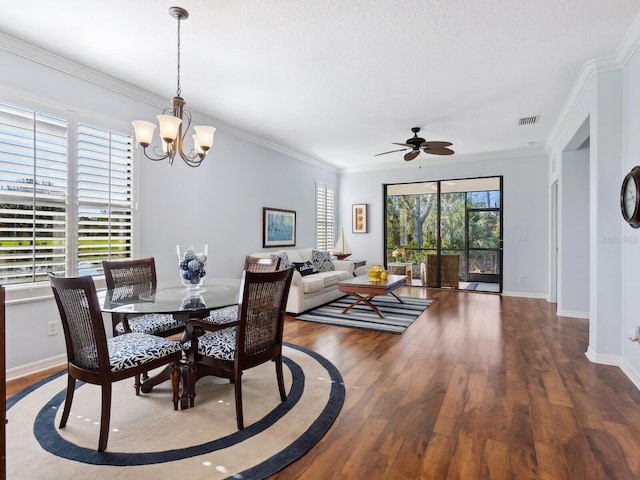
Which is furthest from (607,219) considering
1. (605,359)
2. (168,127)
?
(168,127)

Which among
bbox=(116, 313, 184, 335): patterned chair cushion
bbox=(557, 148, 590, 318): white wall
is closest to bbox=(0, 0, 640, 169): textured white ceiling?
bbox=(557, 148, 590, 318): white wall

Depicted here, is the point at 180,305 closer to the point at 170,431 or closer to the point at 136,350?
the point at 136,350

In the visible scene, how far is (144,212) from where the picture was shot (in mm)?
3779

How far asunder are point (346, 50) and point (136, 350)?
279 cm

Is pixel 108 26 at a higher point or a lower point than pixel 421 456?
higher

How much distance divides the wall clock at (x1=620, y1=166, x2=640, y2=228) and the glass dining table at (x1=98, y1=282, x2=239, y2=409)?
10.1 feet

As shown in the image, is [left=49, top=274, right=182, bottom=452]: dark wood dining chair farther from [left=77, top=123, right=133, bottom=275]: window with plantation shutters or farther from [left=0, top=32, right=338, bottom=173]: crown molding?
[left=0, top=32, right=338, bottom=173]: crown molding

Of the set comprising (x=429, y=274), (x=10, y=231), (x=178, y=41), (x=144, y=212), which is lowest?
(x=429, y=274)

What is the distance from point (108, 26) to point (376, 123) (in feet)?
10.8

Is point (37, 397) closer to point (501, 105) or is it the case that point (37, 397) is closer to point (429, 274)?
point (501, 105)

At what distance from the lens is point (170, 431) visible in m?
2.04

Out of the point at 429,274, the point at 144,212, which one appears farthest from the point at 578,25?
the point at 429,274

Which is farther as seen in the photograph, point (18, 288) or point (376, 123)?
point (376, 123)

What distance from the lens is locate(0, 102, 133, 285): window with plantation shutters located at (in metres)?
→ 2.78
